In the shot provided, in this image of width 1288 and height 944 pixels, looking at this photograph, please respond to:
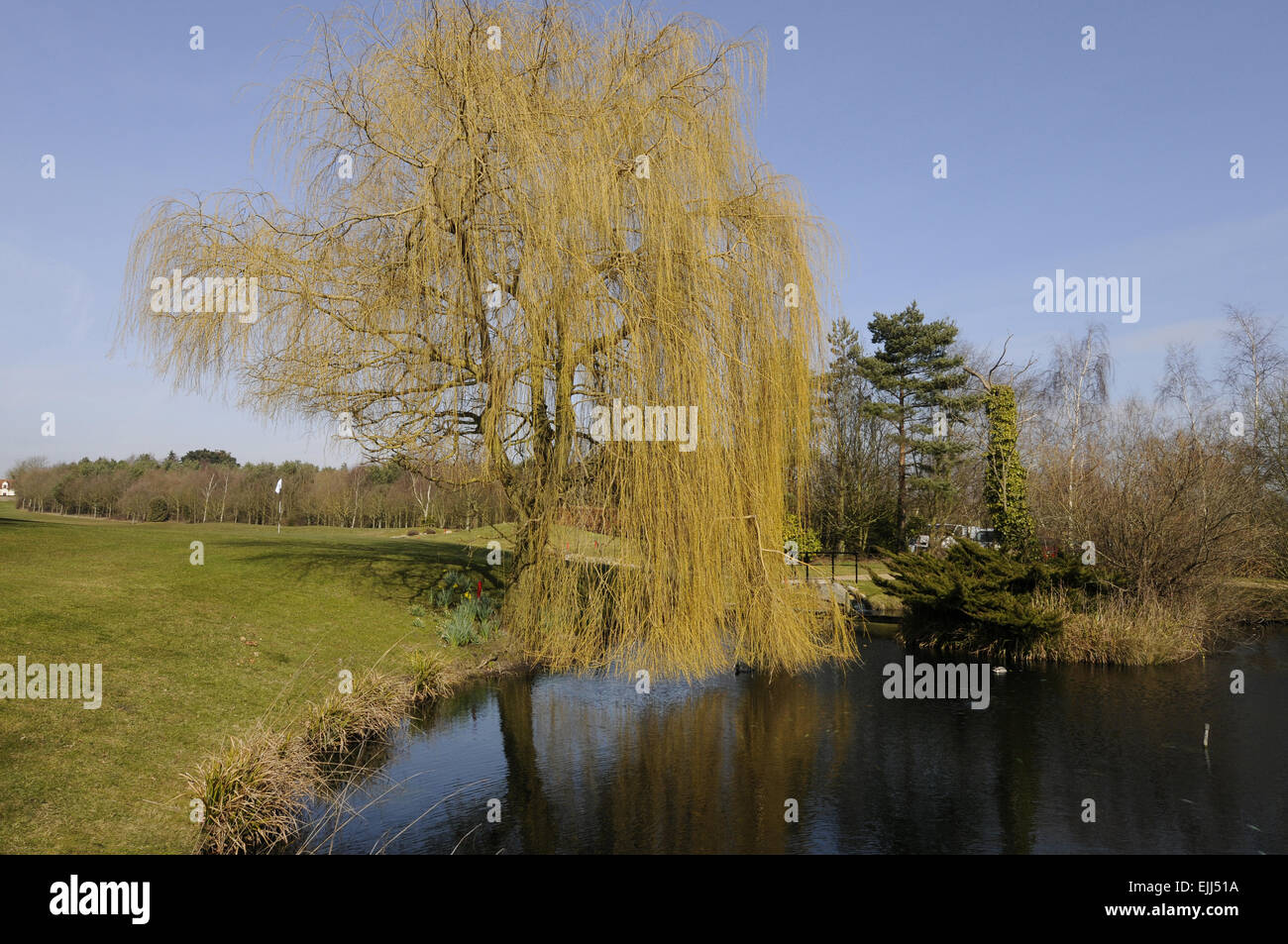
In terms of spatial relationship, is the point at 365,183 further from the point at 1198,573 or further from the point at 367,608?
the point at 1198,573

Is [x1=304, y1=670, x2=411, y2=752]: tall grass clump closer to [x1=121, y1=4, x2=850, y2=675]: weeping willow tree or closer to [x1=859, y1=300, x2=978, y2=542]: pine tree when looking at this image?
[x1=121, y1=4, x2=850, y2=675]: weeping willow tree

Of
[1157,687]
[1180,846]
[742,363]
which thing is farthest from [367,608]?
[1157,687]

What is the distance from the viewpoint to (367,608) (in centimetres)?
1360

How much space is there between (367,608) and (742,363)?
26.0 feet

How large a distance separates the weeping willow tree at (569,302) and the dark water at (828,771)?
1.11m

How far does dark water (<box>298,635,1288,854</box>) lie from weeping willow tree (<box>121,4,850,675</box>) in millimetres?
1112

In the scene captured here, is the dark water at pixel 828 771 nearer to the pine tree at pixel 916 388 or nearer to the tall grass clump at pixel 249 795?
the tall grass clump at pixel 249 795

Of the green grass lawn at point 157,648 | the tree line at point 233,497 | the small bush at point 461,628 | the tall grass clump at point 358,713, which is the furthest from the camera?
the tree line at point 233,497

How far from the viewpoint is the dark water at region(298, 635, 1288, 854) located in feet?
20.9

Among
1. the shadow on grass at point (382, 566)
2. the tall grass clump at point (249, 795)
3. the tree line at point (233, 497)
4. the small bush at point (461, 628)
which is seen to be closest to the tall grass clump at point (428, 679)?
the small bush at point (461, 628)

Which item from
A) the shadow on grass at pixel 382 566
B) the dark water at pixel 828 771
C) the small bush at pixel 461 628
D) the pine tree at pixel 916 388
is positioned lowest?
the dark water at pixel 828 771

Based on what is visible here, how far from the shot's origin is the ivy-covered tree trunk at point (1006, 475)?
1627 centimetres

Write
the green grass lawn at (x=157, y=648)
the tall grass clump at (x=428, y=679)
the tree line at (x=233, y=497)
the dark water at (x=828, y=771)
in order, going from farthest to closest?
the tree line at (x=233, y=497)
the tall grass clump at (x=428, y=679)
the dark water at (x=828, y=771)
the green grass lawn at (x=157, y=648)

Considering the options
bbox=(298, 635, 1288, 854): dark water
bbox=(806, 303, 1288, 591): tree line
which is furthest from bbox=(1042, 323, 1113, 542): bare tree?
bbox=(298, 635, 1288, 854): dark water
